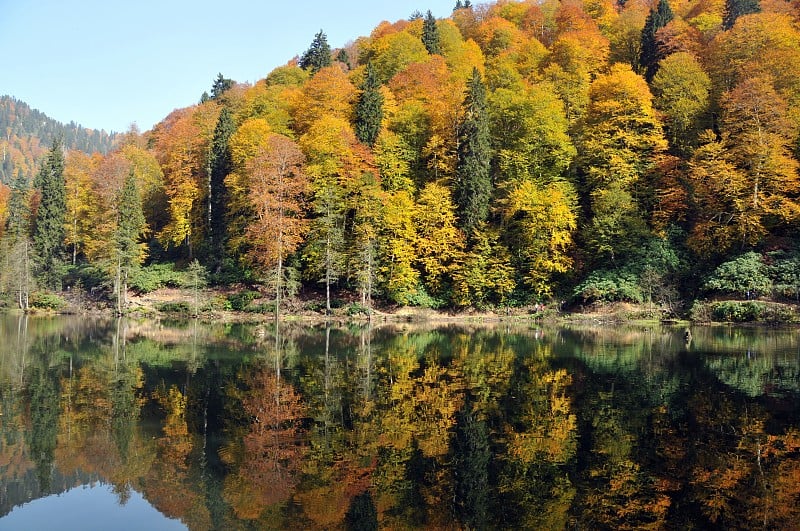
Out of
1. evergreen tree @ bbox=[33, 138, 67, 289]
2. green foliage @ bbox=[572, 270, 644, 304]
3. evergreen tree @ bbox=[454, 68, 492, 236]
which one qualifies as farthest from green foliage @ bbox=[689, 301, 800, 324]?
evergreen tree @ bbox=[33, 138, 67, 289]

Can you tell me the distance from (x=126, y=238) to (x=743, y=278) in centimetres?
4988

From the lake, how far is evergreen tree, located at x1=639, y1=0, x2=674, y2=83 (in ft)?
153

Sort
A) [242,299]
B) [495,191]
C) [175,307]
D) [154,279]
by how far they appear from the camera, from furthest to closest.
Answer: [154,279], [495,191], [175,307], [242,299]

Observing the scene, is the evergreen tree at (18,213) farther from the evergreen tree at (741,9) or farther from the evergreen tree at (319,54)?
the evergreen tree at (741,9)

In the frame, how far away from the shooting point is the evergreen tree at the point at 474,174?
5156 cm

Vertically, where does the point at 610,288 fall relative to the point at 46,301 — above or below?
above

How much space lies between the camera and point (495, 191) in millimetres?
54469

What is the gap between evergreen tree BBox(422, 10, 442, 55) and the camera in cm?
7912

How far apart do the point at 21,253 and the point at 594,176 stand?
5412 cm

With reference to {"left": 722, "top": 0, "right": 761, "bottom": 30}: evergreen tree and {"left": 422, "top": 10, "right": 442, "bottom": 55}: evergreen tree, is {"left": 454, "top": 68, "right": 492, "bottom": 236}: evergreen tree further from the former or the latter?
{"left": 722, "top": 0, "right": 761, "bottom": 30}: evergreen tree

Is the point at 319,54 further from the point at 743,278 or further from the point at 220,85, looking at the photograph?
the point at 743,278

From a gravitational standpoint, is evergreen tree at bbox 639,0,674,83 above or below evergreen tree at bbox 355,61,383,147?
above

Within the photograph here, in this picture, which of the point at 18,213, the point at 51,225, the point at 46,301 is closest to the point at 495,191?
the point at 46,301

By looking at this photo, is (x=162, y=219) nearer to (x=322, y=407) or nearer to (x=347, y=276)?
(x=347, y=276)
